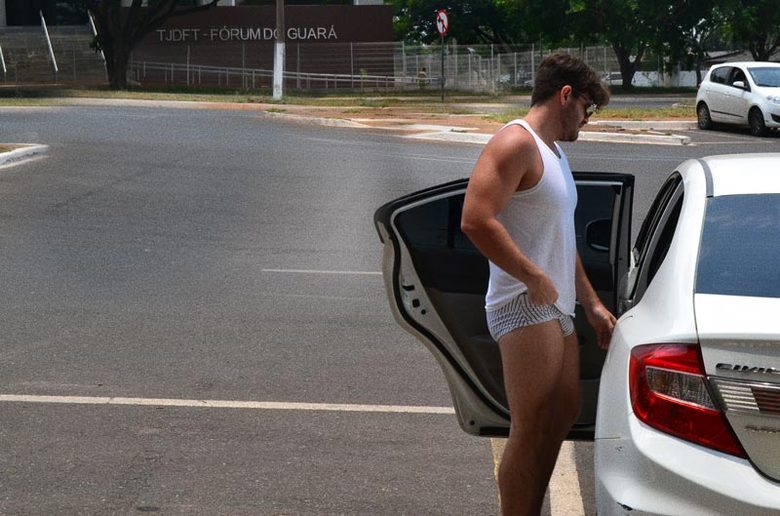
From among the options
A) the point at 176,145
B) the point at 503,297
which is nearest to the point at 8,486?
the point at 503,297

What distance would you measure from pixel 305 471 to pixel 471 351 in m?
1.19

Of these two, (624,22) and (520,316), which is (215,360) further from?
A: (624,22)

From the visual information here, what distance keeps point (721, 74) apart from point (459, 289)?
24.5 metres

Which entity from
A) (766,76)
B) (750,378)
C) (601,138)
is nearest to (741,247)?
(750,378)

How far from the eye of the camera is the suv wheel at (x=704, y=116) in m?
27.6

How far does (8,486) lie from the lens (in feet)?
17.1

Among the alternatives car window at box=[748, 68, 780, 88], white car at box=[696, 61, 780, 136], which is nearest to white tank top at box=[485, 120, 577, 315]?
white car at box=[696, 61, 780, 136]

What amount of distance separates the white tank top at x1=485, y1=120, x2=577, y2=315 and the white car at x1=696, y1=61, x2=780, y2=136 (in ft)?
73.6

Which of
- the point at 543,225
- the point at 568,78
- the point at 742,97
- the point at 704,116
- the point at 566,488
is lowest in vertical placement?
the point at 566,488

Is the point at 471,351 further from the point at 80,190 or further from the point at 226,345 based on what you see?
the point at 80,190

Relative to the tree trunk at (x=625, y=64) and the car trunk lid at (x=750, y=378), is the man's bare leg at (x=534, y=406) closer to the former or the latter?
the car trunk lid at (x=750, y=378)

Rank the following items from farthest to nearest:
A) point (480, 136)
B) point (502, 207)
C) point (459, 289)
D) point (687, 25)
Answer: point (687, 25) → point (480, 136) → point (459, 289) → point (502, 207)

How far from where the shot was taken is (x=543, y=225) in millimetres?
4012

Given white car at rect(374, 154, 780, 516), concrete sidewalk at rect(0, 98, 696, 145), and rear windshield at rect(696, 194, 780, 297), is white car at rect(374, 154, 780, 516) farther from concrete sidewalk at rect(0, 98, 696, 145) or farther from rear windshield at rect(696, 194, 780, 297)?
concrete sidewalk at rect(0, 98, 696, 145)
